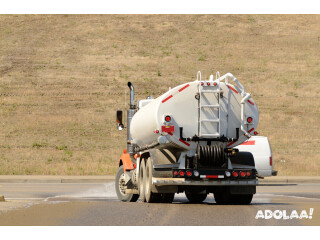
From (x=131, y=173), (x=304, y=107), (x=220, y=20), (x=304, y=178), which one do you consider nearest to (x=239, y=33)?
(x=220, y=20)

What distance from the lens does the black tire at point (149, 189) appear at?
56.6ft

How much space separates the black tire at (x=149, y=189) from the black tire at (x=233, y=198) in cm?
164

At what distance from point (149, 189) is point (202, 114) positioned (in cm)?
214

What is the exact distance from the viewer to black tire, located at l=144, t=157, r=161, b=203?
17266 millimetres

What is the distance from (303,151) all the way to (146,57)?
72.2ft

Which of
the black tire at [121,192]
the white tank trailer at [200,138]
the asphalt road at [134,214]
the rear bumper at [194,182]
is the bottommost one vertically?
the black tire at [121,192]

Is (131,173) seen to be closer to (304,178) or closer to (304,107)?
(304,178)

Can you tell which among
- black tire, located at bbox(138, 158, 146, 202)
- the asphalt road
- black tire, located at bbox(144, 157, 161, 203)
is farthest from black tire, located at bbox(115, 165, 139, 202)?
the asphalt road

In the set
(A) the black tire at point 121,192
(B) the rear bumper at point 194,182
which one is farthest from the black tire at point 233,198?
(A) the black tire at point 121,192

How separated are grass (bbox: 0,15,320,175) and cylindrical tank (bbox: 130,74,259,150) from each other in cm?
2237

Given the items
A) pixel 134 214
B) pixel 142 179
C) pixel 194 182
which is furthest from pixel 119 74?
pixel 134 214

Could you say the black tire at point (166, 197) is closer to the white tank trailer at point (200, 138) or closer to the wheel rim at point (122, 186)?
the white tank trailer at point (200, 138)

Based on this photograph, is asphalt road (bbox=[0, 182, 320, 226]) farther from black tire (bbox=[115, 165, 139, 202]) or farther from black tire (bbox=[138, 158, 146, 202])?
black tire (bbox=[115, 165, 139, 202])

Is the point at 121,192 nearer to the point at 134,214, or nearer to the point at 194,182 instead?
the point at 194,182
